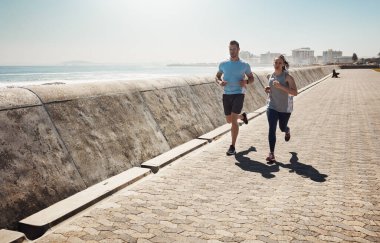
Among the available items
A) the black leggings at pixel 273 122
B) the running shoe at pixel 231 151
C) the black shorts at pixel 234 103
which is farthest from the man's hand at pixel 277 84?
the running shoe at pixel 231 151

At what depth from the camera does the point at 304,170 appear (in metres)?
5.46

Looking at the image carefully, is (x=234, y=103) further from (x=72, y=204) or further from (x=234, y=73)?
(x=72, y=204)

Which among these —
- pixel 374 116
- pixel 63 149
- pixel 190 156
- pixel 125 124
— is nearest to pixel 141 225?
pixel 63 149

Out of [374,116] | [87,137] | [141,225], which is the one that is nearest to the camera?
[141,225]

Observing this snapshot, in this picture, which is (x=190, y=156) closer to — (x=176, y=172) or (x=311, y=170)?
(x=176, y=172)

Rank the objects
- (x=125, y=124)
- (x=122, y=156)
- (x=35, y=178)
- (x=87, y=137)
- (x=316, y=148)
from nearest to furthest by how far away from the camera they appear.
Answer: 1. (x=35, y=178)
2. (x=87, y=137)
3. (x=122, y=156)
4. (x=125, y=124)
5. (x=316, y=148)

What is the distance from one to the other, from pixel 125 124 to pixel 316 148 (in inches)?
152

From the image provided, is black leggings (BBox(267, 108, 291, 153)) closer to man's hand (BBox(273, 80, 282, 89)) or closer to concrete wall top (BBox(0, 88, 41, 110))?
man's hand (BBox(273, 80, 282, 89))

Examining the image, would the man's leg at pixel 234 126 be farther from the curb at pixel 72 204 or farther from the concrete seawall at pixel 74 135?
the curb at pixel 72 204

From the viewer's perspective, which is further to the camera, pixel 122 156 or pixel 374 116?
pixel 374 116

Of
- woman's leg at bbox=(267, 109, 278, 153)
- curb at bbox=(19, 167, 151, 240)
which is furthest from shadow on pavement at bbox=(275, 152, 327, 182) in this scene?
curb at bbox=(19, 167, 151, 240)

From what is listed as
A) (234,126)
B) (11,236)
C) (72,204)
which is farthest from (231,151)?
(11,236)

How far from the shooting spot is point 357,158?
20.1 ft

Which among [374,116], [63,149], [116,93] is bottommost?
[374,116]
